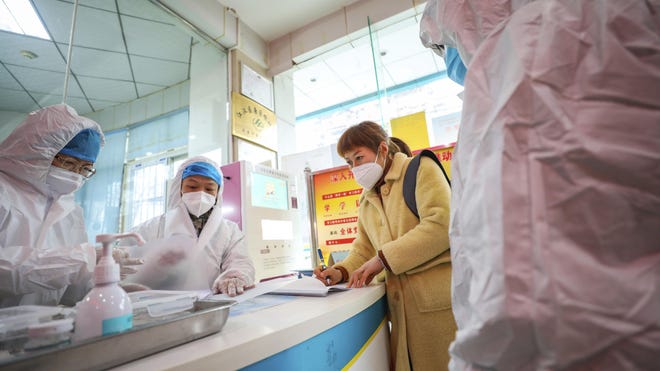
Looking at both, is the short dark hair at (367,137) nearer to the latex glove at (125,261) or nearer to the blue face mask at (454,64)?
the blue face mask at (454,64)

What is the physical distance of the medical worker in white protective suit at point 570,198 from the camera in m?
0.30

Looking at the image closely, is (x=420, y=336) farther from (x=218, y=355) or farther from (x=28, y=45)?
(x=28, y=45)

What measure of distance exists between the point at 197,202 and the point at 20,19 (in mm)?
2041

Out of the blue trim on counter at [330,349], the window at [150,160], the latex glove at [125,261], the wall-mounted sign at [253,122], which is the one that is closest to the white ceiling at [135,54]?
the window at [150,160]

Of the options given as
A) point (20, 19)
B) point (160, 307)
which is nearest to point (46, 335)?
point (160, 307)

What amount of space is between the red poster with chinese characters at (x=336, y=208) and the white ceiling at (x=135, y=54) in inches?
56.7

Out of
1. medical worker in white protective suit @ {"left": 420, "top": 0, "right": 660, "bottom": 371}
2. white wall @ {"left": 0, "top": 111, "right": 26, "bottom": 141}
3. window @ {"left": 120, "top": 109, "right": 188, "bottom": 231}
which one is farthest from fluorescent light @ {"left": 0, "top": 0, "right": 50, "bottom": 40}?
medical worker in white protective suit @ {"left": 420, "top": 0, "right": 660, "bottom": 371}

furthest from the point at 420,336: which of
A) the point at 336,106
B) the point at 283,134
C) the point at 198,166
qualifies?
the point at 336,106

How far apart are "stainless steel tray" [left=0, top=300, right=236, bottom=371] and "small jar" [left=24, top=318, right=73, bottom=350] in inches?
0.7

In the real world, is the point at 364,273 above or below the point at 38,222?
below

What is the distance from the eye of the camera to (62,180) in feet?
3.83

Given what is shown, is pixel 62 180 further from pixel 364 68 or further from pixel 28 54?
pixel 364 68

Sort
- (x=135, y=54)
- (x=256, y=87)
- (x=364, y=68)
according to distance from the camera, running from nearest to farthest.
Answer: (x=135, y=54) < (x=256, y=87) < (x=364, y=68)

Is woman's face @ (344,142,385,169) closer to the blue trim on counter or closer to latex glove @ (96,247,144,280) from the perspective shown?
the blue trim on counter
